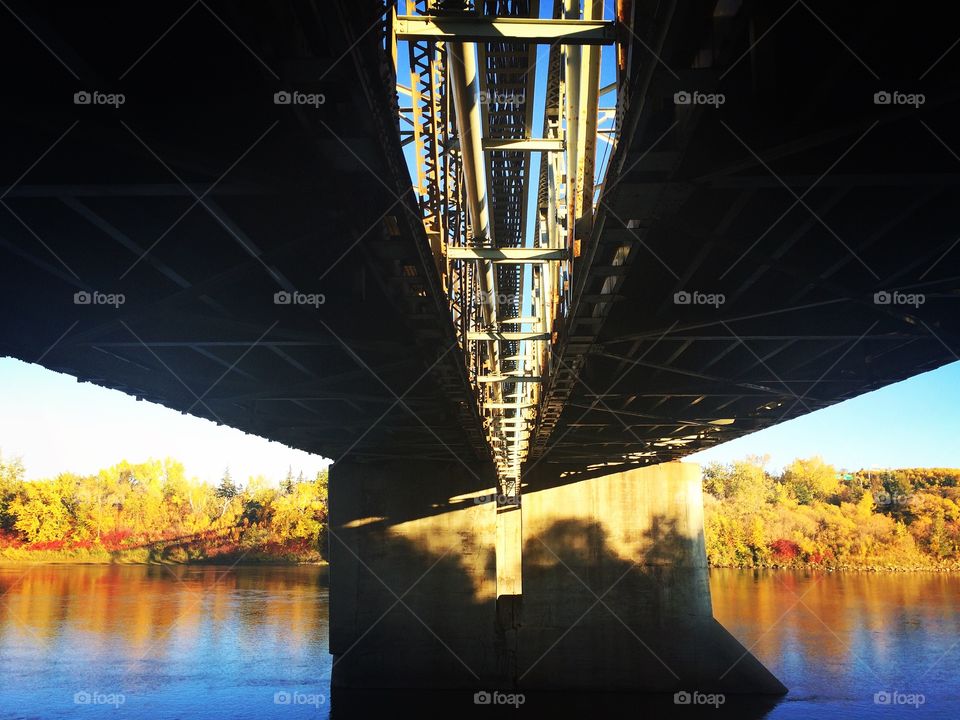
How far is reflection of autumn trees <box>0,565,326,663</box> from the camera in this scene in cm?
4425

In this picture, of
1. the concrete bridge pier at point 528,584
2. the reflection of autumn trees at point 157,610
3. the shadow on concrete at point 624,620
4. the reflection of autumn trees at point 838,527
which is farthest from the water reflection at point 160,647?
the reflection of autumn trees at point 838,527

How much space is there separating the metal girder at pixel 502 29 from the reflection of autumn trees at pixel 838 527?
92016 millimetres

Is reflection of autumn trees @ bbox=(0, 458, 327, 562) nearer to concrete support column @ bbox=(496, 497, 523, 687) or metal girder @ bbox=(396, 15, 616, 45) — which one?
concrete support column @ bbox=(496, 497, 523, 687)

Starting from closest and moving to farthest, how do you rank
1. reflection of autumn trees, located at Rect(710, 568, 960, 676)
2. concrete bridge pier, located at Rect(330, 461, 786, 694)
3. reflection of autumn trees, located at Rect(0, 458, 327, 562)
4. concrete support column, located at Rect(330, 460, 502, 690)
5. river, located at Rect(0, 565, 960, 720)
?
concrete support column, located at Rect(330, 460, 502, 690)
concrete bridge pier, located at Rect(330, 461, 786, 694)
river, located at Rect(0, 565, 960, 720)
reflection of autumn trees, located at Rect(710, 568, 960, 676)
reflection of autumn trees, located at Rect(0, 458, 327, 562)

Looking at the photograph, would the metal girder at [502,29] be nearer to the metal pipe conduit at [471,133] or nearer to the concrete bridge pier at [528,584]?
the metal pipe conduit at [471,133]

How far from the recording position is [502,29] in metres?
6.76

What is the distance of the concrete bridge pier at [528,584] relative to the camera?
97.7 feet

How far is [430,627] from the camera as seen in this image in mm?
29688

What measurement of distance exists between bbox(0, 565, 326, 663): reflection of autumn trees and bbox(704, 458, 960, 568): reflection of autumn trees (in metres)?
48.5

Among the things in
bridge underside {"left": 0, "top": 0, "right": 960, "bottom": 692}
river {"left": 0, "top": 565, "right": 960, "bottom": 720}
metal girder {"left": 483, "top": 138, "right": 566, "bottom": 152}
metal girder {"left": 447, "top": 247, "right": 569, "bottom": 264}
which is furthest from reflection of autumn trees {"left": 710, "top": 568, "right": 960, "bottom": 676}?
metal girder {"left": 483, "top": 138, "right": 566, "bottom": 152}

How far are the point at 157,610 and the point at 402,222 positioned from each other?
5658 cm

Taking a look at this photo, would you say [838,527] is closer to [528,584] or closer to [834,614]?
[834,614]

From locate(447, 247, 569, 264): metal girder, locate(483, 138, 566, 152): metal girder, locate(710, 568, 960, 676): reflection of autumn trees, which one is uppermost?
locate(483, 138, 566, 152): metal girder

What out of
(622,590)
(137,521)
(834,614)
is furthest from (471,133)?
(137,521)
